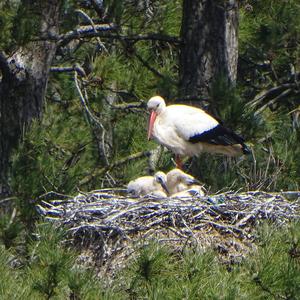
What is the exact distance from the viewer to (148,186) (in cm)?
796

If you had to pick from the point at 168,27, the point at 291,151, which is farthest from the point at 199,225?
the point at 168,27

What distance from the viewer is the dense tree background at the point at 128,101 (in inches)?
295

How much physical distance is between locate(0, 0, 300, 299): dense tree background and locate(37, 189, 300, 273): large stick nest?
11.6 inches

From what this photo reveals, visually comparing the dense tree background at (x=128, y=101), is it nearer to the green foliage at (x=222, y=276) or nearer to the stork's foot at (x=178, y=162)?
the stork's foot at (x=178, y=162)

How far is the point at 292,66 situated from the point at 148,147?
1.29m

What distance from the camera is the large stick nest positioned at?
7.20 meters

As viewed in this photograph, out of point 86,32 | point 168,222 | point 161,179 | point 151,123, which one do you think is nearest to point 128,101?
Result: point 151,123

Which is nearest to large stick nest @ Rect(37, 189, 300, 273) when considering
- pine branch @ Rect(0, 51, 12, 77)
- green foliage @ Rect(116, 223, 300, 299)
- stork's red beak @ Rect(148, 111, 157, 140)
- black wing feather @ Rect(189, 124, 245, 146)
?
black wing feather @ Rect(189, 124, 245, 146)

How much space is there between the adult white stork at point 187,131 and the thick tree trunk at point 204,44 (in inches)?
10.6

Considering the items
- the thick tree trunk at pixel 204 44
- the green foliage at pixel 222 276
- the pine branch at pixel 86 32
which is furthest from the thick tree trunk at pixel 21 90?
the green foliage at pixel 222 276

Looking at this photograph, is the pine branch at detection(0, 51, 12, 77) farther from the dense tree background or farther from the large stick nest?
the large stick nest

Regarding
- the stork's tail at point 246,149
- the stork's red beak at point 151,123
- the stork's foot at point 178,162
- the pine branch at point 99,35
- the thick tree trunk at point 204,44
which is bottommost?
the stork's foot at point 178,162

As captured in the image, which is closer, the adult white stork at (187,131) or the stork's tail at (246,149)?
the stork's tail at (246,149)

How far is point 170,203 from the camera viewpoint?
735 cm
